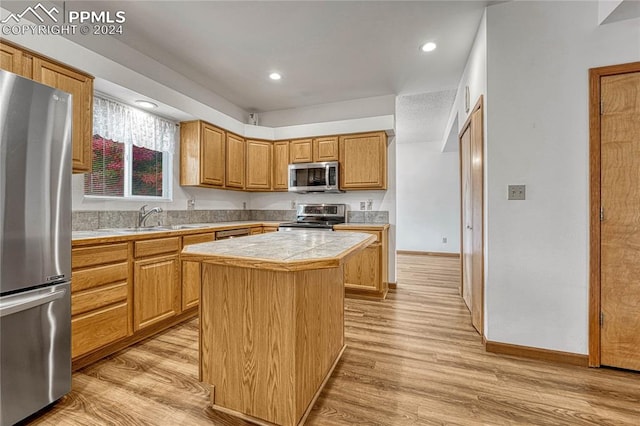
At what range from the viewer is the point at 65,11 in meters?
2.33

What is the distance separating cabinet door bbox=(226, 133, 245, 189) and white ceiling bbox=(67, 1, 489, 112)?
705mm

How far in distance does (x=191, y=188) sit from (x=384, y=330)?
2.92m

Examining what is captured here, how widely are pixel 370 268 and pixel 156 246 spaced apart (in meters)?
2.40

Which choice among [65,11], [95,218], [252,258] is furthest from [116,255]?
[65,11]

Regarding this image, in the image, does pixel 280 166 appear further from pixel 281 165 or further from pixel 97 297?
pixel 97 297

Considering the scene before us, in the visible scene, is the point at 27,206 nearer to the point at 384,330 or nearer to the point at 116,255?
the point at 116,255

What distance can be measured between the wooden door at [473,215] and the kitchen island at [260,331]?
153 cm

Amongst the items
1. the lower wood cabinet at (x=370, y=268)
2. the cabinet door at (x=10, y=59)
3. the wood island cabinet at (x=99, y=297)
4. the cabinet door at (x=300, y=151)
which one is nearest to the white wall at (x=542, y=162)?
the lower wood cabinet at (x=370, y=268)

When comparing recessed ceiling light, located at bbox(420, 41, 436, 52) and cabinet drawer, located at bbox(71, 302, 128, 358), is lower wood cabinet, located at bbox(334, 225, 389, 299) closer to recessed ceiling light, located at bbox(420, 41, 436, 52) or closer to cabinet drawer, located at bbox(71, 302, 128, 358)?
recessed ceiling light, located at bbox(420, 41, 436, 52)

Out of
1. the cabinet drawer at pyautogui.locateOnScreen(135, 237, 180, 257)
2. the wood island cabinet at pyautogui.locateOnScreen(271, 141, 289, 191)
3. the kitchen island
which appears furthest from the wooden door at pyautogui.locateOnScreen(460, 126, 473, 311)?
the cabinet drawer at pyautogui.locateOnScreen(135, 237, 180, 257)

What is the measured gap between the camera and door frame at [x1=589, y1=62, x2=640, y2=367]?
79.1 inches

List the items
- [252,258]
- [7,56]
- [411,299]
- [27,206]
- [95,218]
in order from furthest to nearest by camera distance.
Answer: [411,299], [95,218], [7,56], [27,206], [252,258]

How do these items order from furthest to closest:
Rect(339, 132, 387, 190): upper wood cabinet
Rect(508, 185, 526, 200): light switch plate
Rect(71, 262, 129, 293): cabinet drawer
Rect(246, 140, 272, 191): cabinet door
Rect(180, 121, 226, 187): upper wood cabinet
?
Rect(246, 140, 272, 191): cabinet door, Rect(339, 132, 387, 190): upper wood cabinet, Rect(180, 121, 226, 187): upper wood cabinet, Rect(508, 185, 526, 200): light switch plate, Rect(71, 262, 129, 293): cabinet drawer

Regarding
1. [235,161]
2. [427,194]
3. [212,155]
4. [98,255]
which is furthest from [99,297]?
[427,194]
